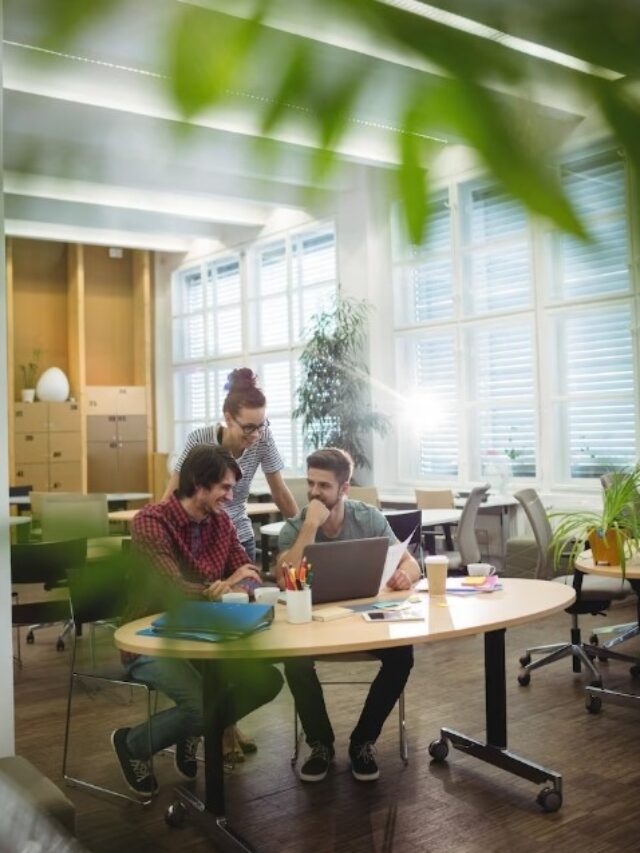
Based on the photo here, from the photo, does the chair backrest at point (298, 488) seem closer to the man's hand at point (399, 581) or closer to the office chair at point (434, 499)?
the office chair at point (434, 499)

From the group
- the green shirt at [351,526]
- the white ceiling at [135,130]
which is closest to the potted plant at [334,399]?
the green shirt at [351,526]

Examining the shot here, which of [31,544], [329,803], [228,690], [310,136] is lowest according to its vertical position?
[329,803]

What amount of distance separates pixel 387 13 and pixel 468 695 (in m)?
4.12

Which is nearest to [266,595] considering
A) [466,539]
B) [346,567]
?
[346,567]

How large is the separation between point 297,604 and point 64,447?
9.13m

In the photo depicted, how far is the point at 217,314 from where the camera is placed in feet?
1.83

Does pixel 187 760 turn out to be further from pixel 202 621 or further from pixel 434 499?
pixel 434 499

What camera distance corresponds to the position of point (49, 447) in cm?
1106

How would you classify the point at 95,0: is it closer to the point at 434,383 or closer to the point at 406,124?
the point at 406,124

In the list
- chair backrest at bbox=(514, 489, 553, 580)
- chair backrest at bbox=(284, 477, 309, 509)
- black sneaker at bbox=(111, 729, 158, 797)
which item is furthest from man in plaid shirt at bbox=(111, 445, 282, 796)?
chair backrest at bbox=(284, 477, 309, 509)

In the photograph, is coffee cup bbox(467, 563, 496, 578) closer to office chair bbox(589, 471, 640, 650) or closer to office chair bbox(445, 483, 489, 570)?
office chair bbox(589, 471, 640, 650)

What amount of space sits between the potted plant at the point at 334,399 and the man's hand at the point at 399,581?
464cm

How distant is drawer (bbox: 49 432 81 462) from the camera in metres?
11.1

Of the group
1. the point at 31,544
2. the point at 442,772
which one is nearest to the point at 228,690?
the point at 31,544
